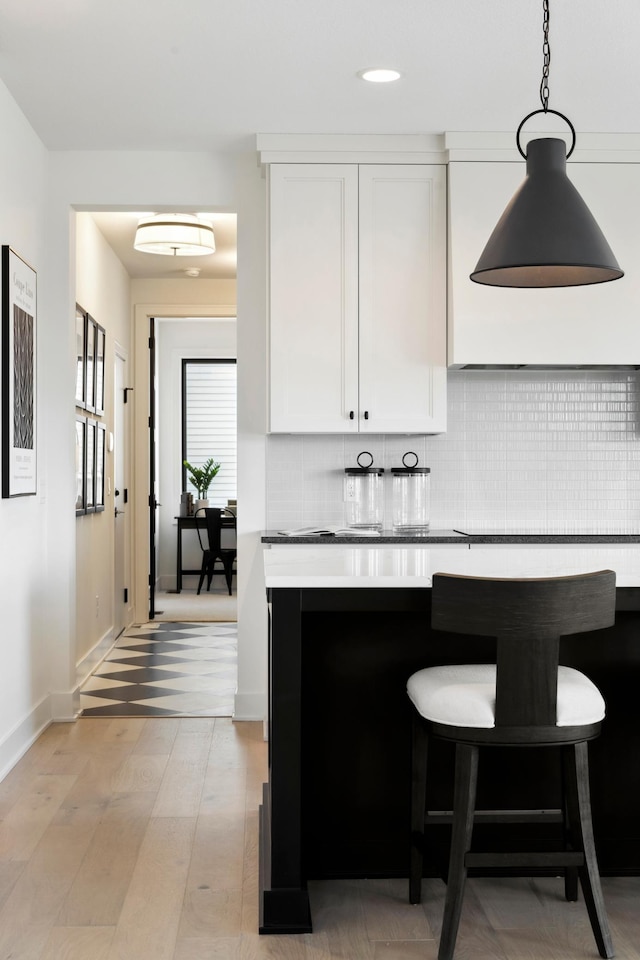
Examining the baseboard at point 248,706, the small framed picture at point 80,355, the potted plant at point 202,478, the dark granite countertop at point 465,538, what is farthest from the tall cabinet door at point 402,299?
the potted plant at point 202,478

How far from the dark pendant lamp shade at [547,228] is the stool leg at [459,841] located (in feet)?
4.05

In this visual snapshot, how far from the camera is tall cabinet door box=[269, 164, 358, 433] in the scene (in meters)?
4.58

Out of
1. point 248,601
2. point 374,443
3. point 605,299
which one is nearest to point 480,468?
point 374,443

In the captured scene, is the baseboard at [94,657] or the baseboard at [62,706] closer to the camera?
the baseboard at [62,706]

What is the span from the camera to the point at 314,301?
4598mm

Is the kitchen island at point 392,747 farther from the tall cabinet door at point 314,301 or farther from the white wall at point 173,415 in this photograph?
the white wall at point 173,415

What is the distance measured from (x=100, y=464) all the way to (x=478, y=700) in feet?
14.5

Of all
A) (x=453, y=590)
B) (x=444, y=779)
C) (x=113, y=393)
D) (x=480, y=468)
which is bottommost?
(x=444, y=779)

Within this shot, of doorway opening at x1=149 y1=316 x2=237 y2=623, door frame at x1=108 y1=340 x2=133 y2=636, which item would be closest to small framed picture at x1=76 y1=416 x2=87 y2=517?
door frame at x1=108 y1=340 x2=133 y2=636

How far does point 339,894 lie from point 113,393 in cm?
483

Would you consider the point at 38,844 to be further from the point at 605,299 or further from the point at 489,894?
the point at 605,299

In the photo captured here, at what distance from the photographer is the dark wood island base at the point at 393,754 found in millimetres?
2750

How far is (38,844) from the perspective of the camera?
3137mm

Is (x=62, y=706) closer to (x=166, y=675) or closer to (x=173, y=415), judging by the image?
(x=166, y=675)
